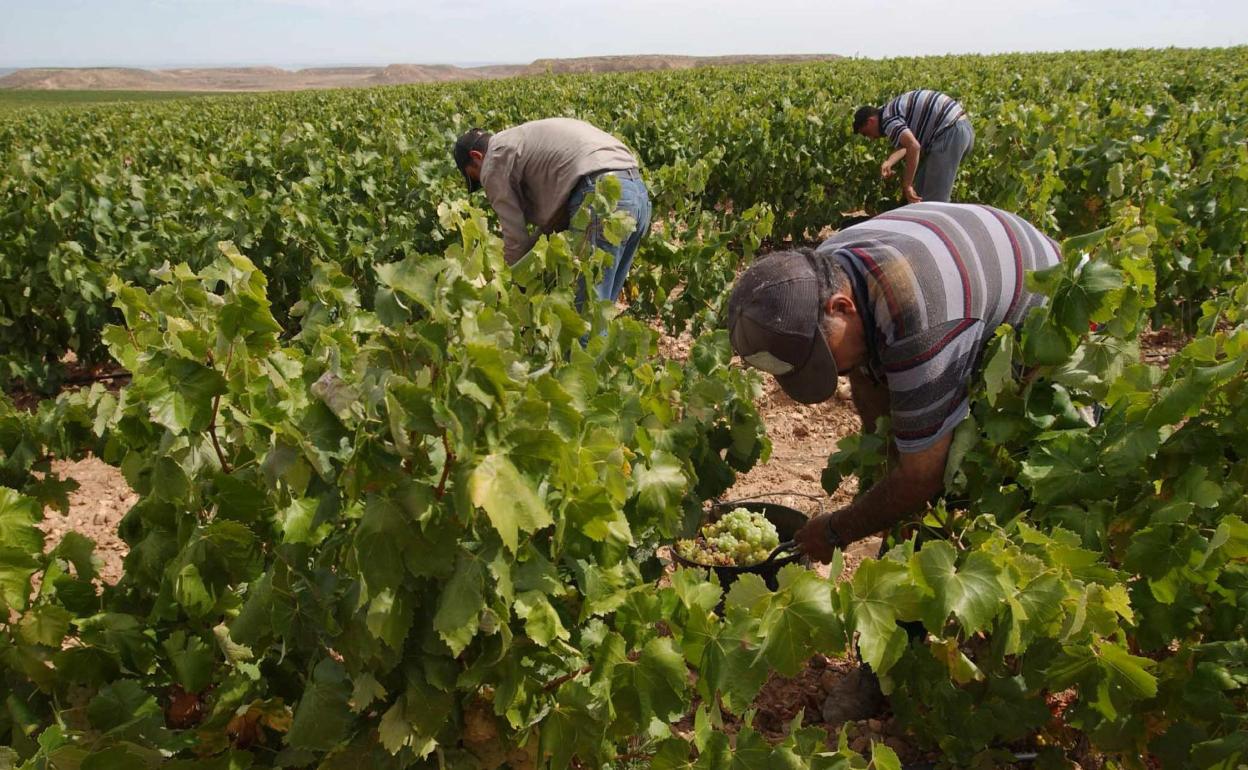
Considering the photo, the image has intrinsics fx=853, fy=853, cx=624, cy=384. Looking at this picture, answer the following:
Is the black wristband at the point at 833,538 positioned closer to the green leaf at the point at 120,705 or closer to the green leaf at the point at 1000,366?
the green leaf at the point at 1000,366

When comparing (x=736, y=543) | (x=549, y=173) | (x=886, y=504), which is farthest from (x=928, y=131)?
(x=886, y=504)

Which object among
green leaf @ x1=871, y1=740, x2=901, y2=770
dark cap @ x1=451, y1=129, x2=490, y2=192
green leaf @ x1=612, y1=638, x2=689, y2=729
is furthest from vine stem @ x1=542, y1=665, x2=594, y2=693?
dark cap @ x1=451, y1=129, x2=490, y2=192

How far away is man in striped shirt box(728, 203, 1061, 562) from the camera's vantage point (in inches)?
81.0

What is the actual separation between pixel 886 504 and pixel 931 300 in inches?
23.6

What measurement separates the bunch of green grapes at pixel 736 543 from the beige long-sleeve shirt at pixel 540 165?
194cm

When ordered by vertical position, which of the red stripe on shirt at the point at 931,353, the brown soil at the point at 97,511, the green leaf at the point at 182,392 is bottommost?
the brown soil at the point at 97,511

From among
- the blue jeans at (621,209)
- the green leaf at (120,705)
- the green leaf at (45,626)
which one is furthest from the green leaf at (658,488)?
the blue jeans at (621,209)

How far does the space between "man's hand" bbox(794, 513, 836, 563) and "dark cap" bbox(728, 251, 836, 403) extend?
0.58 m

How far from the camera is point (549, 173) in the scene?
170 inches

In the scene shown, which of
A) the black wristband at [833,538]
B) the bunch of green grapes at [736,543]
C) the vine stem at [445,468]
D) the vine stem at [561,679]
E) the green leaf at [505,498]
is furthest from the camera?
the bunch of green grapes at [736,543]

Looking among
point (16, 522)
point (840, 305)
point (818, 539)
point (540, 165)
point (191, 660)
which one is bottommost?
point (818, 539)

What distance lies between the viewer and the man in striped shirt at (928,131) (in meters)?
7.06

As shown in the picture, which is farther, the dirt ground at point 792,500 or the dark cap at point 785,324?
the dirt ground at point 792,500

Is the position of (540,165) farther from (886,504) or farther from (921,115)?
(921,115)
